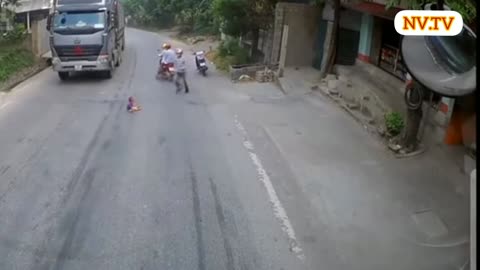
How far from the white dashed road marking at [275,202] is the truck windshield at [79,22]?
35.5ft

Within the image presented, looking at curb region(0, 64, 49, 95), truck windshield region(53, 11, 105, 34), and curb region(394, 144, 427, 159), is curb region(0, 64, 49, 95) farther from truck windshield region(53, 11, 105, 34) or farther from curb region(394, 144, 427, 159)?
curb region(394, 144, 427, 159)

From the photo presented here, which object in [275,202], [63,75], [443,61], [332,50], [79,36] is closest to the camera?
[443,61]

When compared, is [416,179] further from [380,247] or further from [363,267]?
[363,267]

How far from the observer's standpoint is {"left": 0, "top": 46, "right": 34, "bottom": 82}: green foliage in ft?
67.8

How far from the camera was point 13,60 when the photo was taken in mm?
22391

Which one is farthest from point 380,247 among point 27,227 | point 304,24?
point 304,24

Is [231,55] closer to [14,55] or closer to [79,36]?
[79,36]

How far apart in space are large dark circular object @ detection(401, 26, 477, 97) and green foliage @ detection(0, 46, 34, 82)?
53.9 feet

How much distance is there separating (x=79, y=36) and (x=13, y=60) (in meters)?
3.63

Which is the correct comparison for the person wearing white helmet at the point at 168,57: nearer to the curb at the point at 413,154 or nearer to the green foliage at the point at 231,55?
the green foliage at the point at 231,55

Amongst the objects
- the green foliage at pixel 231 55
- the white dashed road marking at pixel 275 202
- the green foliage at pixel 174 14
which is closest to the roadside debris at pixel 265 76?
the green foliage at pixel 231 55

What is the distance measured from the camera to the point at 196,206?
8719 millimetres

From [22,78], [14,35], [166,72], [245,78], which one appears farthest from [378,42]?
[14,35]

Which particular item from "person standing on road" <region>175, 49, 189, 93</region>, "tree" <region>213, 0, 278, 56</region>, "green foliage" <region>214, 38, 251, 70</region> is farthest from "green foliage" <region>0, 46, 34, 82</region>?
"tree" <region>213, 0, 278, 56</region>
